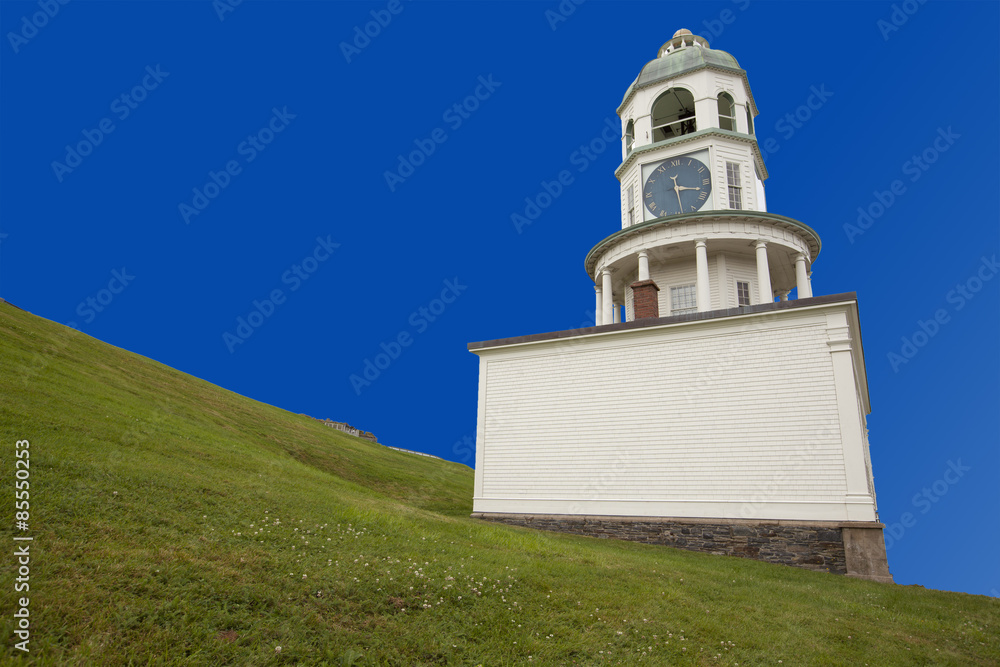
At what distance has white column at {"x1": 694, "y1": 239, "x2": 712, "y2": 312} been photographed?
70.3ft

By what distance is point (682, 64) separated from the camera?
26594 millimetres

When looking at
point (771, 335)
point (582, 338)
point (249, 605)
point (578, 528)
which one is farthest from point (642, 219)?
point (249, 605)

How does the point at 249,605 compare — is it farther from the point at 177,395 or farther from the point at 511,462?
the point at 177,395

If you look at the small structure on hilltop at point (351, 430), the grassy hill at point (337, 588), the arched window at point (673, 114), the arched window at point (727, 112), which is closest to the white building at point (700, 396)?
the arched window at point (727, 112)

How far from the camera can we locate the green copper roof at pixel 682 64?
1033 inches

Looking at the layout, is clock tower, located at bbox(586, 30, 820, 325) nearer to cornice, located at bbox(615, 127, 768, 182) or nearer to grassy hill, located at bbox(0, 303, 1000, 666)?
cornice, located at bbox(615, 127, 768, 182)

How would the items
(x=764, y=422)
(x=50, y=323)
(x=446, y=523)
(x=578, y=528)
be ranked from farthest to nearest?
(x=50, y=323)
(x=578, y=528)
(x=764, y=422)
(x=446, y=523)

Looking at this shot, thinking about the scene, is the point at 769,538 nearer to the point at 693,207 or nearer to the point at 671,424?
the point at 671,424

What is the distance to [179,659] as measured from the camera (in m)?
5.33

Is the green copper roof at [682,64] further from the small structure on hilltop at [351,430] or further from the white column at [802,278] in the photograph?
the small structure on hilltop at [351,430]

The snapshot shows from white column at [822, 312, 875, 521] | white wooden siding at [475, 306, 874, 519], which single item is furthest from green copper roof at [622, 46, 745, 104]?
white column at [822, 312, 875, 521]

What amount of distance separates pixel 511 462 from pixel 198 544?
13.4m

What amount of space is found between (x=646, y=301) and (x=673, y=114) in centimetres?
1142

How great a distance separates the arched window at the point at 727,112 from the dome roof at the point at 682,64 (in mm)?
1231
